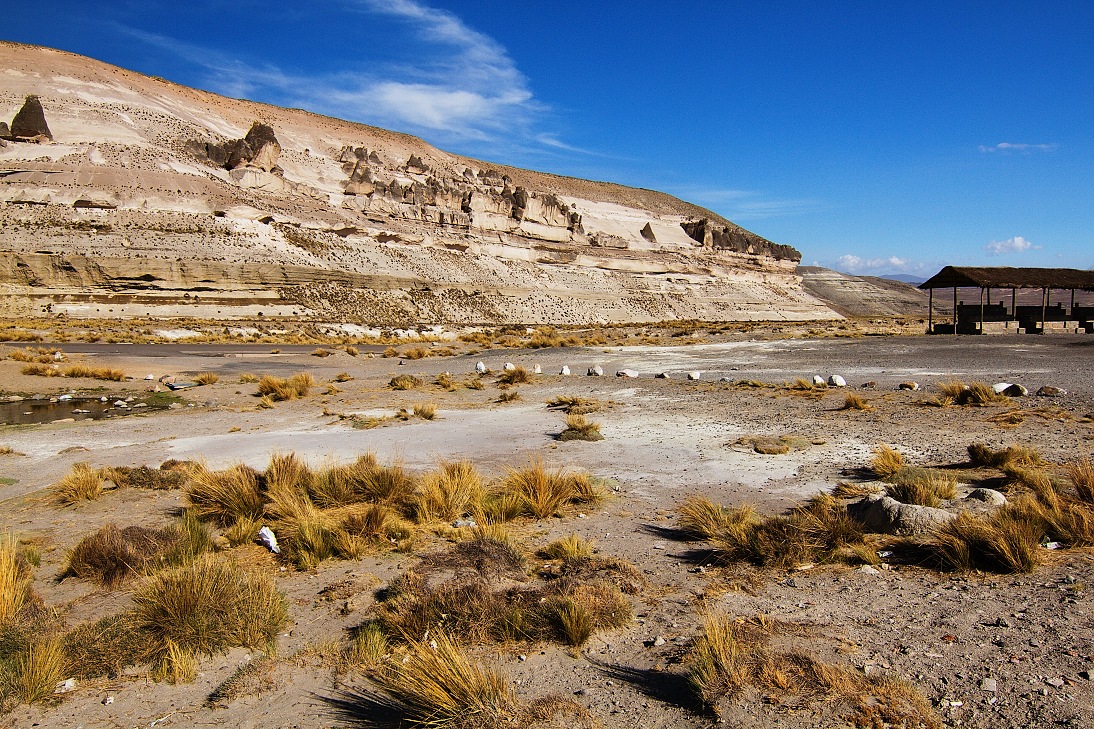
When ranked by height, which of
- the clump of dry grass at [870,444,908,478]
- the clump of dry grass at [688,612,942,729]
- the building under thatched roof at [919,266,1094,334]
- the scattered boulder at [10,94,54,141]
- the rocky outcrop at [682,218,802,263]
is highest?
the scattered boulder at [10,94,54,141]

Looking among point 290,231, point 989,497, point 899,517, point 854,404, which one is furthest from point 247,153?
point 989,497

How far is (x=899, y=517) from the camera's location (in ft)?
17.5

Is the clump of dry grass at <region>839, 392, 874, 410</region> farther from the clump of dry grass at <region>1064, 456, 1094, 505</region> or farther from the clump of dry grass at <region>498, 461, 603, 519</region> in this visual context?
the clump of dry grass at <region>498, 461, 603, 519</region>

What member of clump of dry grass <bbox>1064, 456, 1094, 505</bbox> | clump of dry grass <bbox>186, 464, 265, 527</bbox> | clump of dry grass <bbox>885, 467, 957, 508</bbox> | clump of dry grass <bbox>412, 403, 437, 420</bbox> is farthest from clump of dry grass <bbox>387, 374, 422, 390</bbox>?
clump of dry grass <bbox>1064, 456, 1094, 505</bbox>

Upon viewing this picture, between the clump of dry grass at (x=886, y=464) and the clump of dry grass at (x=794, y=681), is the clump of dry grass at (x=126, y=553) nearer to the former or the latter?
the clump of dry grass at (x=794, y=681)

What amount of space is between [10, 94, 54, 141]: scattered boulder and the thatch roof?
231 ft

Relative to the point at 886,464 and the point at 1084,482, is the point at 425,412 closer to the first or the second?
the point at 886,464

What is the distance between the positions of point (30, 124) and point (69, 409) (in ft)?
183

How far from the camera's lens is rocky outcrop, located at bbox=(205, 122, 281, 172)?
6188 centimetres

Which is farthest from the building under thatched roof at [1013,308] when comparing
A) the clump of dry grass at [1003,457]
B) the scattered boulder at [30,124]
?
the scattered boulder at [30,124]

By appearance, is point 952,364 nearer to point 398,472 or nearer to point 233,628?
point 398,472

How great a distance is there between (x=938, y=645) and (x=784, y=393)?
455 inches

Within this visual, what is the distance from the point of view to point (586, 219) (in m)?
92.3

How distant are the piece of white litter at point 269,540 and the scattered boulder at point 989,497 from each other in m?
6.57
